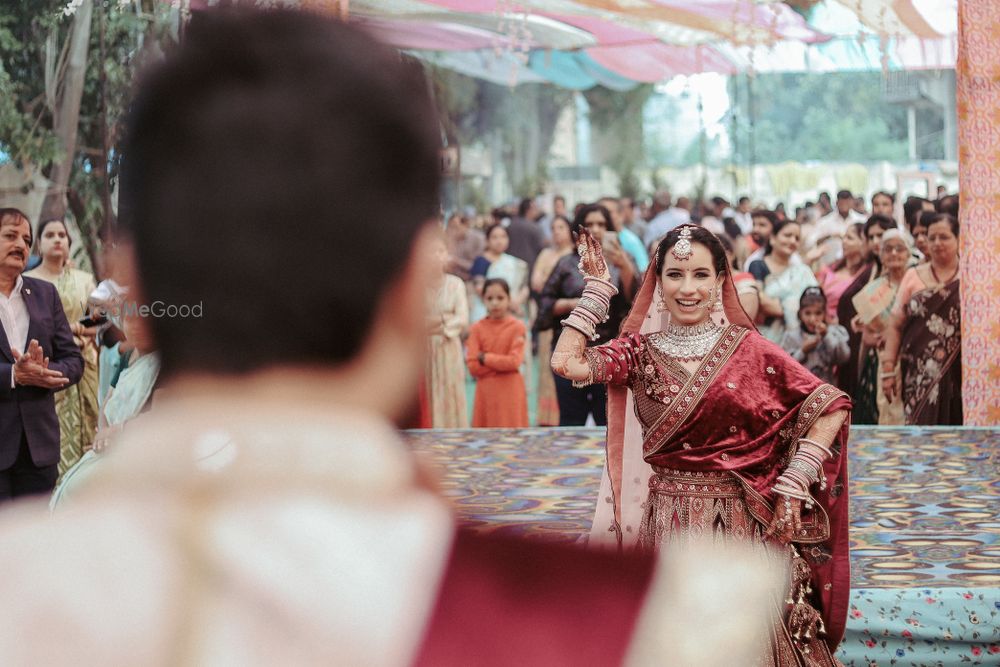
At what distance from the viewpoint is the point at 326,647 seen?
0.67 meters

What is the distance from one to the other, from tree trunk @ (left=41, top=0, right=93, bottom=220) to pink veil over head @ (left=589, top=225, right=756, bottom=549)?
320cm

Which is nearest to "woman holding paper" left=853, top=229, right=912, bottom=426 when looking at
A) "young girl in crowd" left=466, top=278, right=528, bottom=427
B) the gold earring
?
"young girl in crowd" left=466, top=278, right=528, bottom=427

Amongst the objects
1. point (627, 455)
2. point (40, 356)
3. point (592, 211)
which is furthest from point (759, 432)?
point (592, 211)

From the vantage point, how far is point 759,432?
3.36 metres

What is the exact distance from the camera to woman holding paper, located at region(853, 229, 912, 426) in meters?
7.29

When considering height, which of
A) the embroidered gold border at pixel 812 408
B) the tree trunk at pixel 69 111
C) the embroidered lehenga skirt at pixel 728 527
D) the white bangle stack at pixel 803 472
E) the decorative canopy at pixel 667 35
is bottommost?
the embroidered lehenga skirt at pixel 728 527

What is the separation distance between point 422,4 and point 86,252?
11.1 ft

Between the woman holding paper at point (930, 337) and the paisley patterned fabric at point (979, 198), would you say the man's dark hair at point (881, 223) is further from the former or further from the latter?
the paisley patterned fabric at point (979, 198)

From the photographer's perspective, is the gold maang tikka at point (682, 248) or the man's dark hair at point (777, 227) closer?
the gold maang tikka at point (682, 248)

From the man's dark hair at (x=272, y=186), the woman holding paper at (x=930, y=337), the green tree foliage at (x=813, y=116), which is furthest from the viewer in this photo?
the green tree foliage at (x=813, y=116)

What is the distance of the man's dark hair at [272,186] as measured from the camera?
2.23 feet

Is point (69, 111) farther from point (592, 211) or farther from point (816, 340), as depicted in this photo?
point (816, 340)

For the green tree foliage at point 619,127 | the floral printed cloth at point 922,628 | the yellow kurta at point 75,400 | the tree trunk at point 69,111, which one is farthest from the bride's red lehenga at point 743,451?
the green tree foliage at point 619,127

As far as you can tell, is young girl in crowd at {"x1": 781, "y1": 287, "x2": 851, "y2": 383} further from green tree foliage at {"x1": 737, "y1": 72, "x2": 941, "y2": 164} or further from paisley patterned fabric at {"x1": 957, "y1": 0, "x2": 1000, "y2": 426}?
green tree foliage at {"x1": 737, "y1": 72, "x2": 941, "y2": 164}
